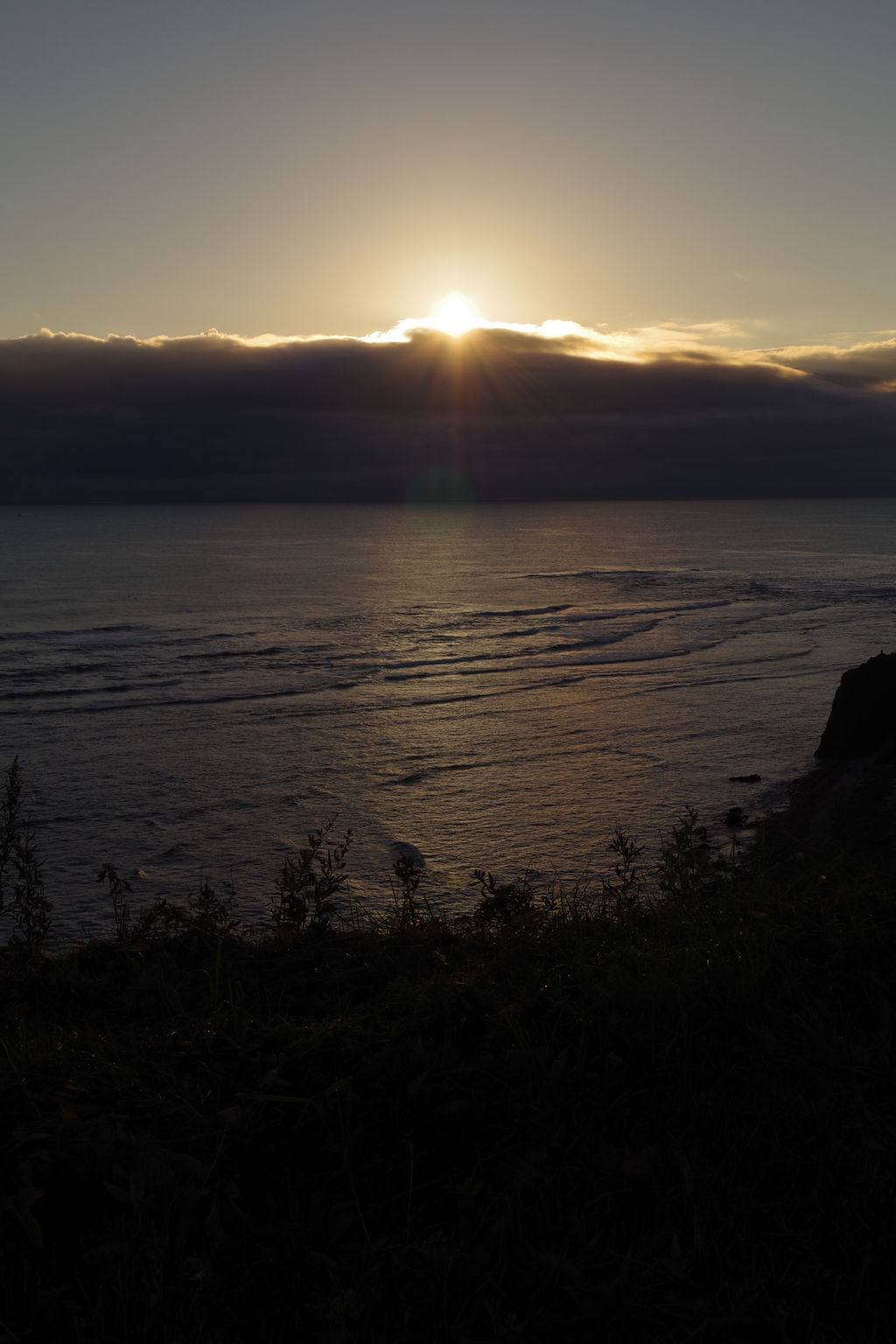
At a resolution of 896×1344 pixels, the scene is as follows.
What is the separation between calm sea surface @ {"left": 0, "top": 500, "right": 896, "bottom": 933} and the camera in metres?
10.7

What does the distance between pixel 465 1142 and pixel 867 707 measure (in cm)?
1141

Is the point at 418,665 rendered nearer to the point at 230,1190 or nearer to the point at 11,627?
the point at 11,627

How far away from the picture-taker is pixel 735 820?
10.9m

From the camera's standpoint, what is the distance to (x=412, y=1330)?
2.49m

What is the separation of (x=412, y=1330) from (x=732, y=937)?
260cm

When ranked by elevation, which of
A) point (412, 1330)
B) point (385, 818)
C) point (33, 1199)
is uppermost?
point (33, 1199)

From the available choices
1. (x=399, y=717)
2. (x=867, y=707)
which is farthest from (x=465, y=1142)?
(x=399, y=717)

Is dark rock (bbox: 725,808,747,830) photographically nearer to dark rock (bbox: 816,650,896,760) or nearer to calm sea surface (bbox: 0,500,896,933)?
calm sea surface (bbox: 0,500,896,933)

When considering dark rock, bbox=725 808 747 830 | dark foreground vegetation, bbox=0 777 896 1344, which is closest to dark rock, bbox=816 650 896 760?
dark rock, bbox=725 808 747 830

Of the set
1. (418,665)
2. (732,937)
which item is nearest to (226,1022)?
(732,937)

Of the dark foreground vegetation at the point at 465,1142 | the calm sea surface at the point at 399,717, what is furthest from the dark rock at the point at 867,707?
the dark foreground vegetation at the point at 465,1142

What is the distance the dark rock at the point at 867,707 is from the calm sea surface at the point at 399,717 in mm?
984

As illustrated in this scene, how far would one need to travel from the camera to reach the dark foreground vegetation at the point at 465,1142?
2568 mm

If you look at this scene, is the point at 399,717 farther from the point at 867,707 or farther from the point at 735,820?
the point at 867,707
